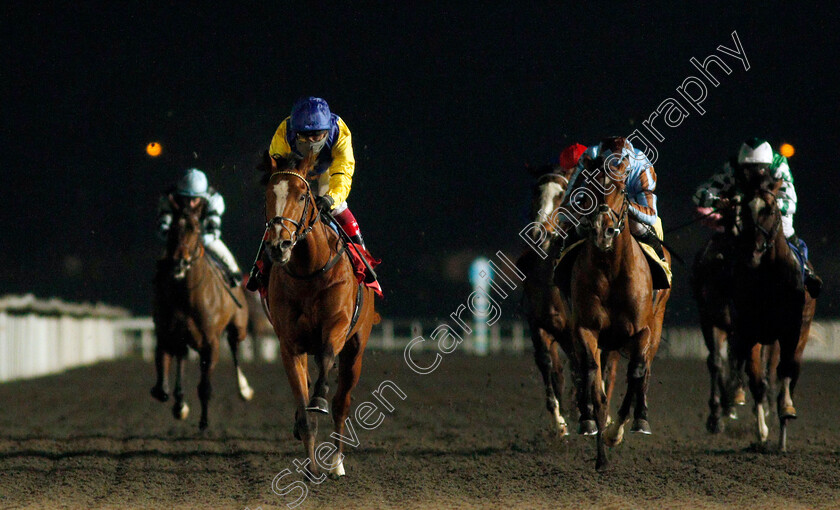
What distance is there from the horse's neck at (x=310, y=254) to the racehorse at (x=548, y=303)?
103 inches

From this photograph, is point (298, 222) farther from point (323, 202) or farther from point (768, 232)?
point (768, 232)

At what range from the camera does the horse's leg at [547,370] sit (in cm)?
845

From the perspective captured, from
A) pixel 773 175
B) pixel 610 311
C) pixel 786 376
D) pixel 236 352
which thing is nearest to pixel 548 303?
pixel 610 311

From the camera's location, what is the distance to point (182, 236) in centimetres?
979

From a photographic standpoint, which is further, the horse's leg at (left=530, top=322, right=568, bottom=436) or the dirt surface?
the horse's leg at (left=530, top=322, right=568, bottom=436)

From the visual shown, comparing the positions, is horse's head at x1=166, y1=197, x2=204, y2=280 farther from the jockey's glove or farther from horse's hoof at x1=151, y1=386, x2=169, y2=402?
the jockey's glove

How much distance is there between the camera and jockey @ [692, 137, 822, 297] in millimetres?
8070

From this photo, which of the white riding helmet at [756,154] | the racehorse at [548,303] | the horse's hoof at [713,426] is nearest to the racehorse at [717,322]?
the horse's hoof at [713,426]

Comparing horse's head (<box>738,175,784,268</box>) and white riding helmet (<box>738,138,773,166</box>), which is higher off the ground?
white riding helmet (<box>738,138,773,166</box>)

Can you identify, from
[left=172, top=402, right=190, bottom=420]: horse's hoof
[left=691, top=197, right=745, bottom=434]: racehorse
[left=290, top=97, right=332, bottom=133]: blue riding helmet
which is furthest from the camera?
[left=172, top=402, right=190, bottom=420]: horse's hoof

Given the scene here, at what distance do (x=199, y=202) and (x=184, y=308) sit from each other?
3.45 feet

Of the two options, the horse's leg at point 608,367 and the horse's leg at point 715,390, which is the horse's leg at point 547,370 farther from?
the horse's leg at point 715,390

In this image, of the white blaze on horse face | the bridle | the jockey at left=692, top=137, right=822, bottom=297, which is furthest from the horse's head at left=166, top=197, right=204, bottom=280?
the bridle

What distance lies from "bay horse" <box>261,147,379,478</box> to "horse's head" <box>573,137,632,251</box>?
164cm
